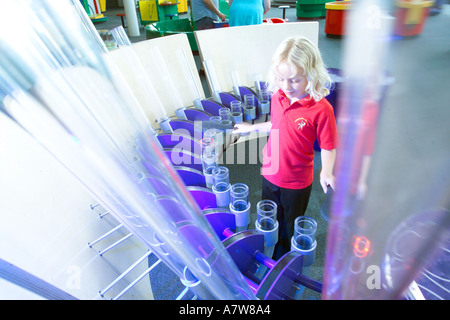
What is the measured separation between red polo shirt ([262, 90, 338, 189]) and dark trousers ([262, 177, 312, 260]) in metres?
0.03

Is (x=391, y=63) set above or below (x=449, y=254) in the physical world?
above

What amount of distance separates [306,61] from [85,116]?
0.74 meters

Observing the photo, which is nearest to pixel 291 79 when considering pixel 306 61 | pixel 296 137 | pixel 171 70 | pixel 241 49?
pixel 306 61

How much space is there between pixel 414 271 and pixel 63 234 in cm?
80

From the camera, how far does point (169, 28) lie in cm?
464

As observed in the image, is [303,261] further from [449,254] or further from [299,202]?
[449,254]

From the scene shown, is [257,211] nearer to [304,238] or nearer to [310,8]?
[304,238]

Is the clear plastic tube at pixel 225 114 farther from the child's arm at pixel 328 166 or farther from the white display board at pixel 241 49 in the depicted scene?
the child's arm at pixel 328 166

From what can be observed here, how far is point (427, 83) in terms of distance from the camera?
144 mm

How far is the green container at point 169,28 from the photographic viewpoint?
432 cm

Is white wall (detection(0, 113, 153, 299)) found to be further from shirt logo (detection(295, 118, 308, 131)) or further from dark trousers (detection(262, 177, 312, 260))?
shirt logo (detection(295, 118, 308, 131))

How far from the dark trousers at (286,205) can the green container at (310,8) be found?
730 cm

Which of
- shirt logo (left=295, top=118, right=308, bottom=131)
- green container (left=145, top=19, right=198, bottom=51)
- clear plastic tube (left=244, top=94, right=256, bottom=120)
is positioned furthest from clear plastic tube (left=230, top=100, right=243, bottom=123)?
green container (left=145, top=19, right=198, bottom=51)
